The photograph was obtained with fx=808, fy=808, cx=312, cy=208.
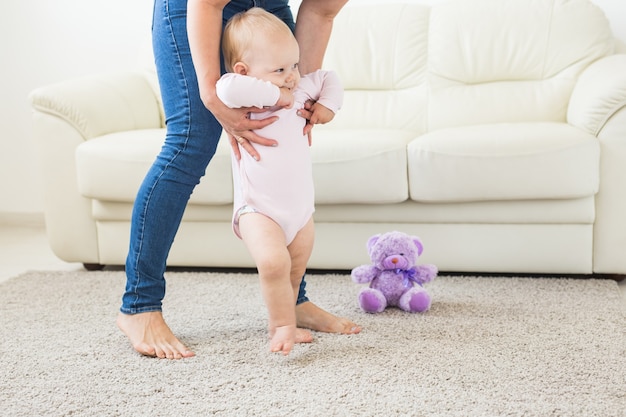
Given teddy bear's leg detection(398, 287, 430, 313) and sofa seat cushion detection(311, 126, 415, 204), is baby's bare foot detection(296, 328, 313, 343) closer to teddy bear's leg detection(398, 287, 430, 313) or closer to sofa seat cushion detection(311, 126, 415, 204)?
teddy bear's leg detection(398, 287, 430, 313)

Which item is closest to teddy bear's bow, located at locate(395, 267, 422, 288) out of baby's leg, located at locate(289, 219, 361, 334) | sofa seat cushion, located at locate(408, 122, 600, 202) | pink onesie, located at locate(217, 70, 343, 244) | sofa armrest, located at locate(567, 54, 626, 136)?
baby's leg, located at locate(289, 219, 361, 334)

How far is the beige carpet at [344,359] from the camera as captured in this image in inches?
57.8

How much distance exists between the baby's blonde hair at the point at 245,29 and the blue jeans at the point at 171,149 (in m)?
0.07

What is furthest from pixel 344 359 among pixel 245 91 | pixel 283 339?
pixel 245 91

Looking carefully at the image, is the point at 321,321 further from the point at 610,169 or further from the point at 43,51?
the point at 43,51

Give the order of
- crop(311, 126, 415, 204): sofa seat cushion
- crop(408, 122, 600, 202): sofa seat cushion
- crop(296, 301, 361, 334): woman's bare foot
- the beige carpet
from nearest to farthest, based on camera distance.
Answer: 1. the beige carpet
2. crop(296, 301, 361, 334): woman's bare foot
3. crop(408, 122, 600, 202): sofa seat cushion
4. crop(311, 126, 415, 204): sofa seat cushion

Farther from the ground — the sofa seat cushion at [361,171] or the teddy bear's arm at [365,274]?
the sofa seat cushion at [361,171]

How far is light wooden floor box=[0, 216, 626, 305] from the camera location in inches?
111

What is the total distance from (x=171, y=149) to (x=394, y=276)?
69cm

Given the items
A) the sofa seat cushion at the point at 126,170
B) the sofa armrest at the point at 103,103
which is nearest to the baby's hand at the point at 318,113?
the sofa seat cushion at the point at 126,170

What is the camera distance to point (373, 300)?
204cm

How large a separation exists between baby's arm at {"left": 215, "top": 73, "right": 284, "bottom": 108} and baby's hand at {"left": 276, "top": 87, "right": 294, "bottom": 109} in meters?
0.04

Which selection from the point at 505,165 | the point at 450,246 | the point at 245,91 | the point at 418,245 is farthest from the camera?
the point at 450,246

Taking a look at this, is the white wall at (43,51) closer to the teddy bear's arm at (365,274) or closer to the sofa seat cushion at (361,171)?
the sofa seat cushion at (361,171)
